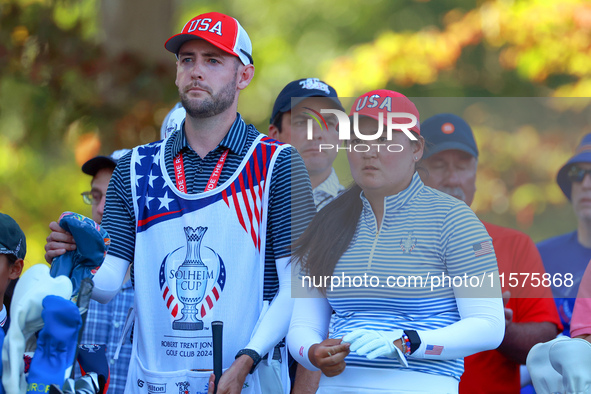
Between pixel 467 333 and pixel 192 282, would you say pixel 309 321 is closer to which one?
pixel 192 282

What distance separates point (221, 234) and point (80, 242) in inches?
20.4

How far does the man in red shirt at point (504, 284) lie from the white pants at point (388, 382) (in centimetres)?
80

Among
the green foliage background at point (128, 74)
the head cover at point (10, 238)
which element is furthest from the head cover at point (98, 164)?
Answer: the green foliage background at point (128, 74)

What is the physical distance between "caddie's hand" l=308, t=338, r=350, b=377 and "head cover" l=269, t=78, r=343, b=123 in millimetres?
1572

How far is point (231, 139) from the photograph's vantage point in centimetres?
314

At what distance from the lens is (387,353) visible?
2537mm

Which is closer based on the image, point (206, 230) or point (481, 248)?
point (481, 248)

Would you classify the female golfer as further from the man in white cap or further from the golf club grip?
the golf club grip

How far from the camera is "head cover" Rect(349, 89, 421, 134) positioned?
2902 mm

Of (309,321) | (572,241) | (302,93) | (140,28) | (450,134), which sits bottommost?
(309,321)

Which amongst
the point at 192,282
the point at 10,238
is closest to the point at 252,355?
the point at 192,282

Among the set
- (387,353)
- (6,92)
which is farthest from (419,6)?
(387,353)

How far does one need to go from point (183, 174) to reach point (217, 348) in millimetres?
727

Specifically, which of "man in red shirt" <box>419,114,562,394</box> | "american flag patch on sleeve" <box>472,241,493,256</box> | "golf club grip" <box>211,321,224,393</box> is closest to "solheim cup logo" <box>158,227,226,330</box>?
"golf club grip" <box>211,321,224,393</box>
